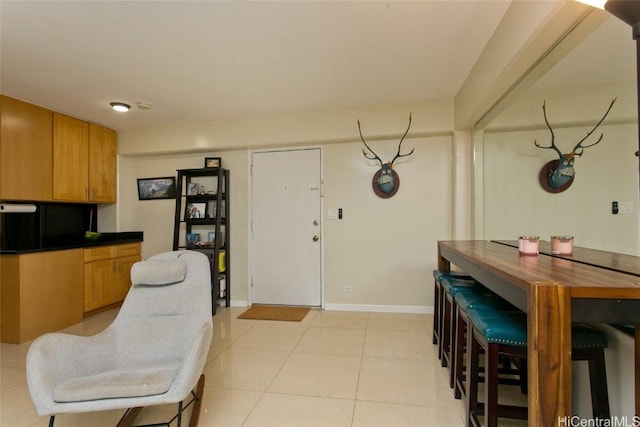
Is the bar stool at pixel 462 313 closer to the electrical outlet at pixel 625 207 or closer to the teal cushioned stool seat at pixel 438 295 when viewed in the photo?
the teal cushioned stool seat at pixel 438 295

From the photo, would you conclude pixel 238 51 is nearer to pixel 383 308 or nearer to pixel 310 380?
pixel 310 380

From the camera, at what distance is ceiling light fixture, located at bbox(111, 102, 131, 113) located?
321 cm

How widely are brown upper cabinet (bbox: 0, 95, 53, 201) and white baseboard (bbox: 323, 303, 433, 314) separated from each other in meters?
3.55

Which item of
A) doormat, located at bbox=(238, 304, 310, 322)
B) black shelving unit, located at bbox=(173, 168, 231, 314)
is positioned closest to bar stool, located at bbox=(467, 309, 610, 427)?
doormat, located at bbox=(238, 304, 310, 322)

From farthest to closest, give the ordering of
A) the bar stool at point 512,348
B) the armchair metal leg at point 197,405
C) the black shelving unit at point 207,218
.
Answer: the black shelving unit at point 207,218
the armchair metal leg at point 197,405
the bar stool at point 512,348

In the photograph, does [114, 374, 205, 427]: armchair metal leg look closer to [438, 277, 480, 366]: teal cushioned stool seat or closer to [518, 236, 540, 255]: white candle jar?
[438, 277, 480, 366]: teal cushioned stool seat

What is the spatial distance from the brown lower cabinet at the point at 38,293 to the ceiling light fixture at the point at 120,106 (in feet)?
5.54

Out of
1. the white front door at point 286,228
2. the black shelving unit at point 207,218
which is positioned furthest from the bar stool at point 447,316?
the black shelving unit at point 207,218

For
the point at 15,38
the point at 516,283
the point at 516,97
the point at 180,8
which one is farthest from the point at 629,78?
the point at 15,38

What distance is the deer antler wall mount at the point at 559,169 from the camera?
2114 mm

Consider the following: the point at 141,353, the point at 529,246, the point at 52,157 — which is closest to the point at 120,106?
the point at 52,157

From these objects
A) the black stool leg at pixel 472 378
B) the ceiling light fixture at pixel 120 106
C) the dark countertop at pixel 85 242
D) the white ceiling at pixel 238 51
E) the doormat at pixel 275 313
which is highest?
the white ceiling at pixel 238 51

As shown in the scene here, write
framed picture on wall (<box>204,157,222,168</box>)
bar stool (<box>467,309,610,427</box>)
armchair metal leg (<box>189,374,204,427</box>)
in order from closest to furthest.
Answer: bar stool (<box>467,309,610,427</box>)
armchair metal leg (<box>189,374,204,427</box>)
framed picture on wall (<box>204,157,222,168</box>)

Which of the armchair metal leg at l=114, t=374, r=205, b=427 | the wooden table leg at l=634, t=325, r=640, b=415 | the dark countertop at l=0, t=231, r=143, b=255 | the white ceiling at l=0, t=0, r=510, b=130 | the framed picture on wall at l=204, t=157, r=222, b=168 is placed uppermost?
the white ceiling at l=0, t=0, r=510, b=130
